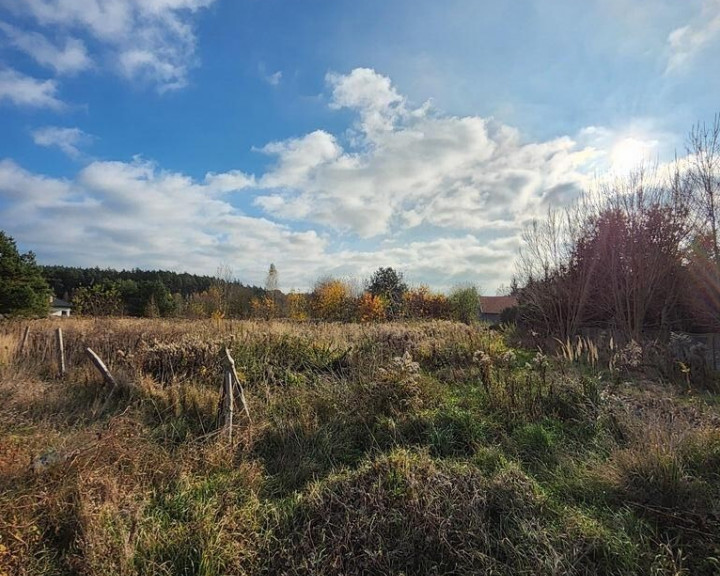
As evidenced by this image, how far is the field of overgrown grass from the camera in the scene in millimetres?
2758

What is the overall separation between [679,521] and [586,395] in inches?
91.8

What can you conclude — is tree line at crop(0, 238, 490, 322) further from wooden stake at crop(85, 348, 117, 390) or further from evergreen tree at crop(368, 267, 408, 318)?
wooden stake at crop(85, 348, 117, 390)

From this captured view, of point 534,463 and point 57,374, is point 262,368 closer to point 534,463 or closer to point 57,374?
point 57,374

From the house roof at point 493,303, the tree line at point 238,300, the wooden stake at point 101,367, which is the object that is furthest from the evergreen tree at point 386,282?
the wooden stake at point 101,367

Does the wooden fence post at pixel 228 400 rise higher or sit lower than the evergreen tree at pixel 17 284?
lower

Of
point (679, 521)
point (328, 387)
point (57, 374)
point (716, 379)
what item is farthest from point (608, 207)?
point (57, 374)

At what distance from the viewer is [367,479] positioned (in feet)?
11.5

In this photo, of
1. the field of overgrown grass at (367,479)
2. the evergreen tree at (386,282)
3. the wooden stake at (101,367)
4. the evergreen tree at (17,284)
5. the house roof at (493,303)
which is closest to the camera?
the field of overgrown grass at (367,479)

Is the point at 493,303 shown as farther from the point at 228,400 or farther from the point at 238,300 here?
the point at 228,400

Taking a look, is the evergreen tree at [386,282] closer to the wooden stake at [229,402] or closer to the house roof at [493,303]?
the house roof at [493,303]

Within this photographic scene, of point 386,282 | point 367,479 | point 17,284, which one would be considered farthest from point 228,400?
point 386,282

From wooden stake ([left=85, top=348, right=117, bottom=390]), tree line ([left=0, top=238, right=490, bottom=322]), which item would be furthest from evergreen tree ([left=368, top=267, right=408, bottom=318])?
wooden stake ([left=85, top=348, right=117, bottom=390])

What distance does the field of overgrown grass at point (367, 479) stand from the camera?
9.05 ft

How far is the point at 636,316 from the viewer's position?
40.2 ft
